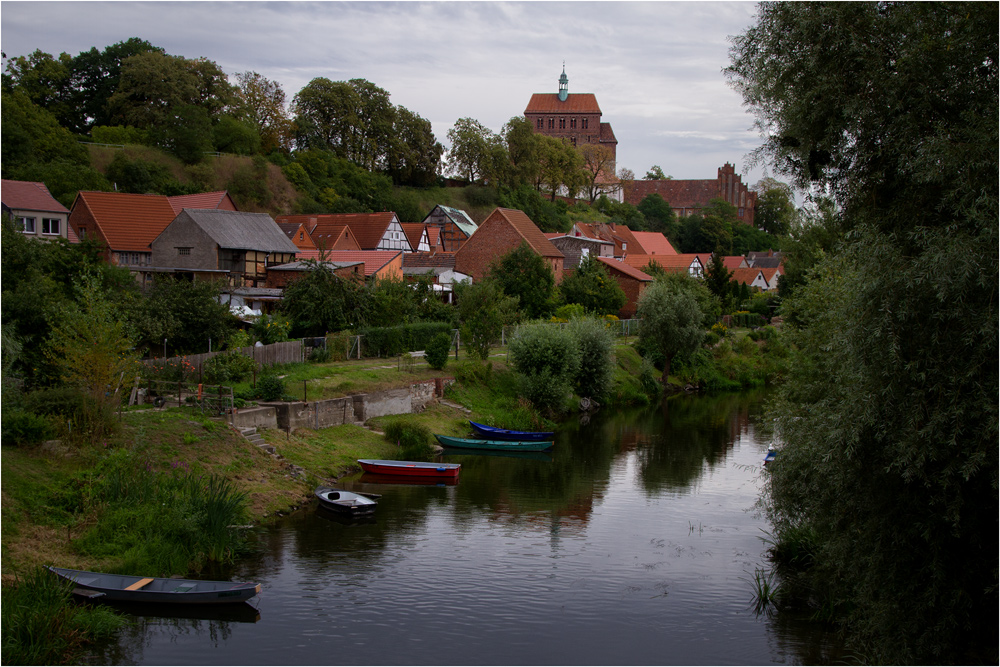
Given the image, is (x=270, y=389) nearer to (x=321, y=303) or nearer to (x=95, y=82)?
(x=321, y=303)

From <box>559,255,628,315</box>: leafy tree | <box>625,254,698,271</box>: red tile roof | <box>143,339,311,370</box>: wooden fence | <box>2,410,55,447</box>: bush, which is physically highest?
<box>625,254,698,271</box>: red tile roof

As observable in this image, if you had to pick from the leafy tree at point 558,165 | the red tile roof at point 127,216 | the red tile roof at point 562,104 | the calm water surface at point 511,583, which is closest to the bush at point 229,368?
the calm water surface at point 511,583

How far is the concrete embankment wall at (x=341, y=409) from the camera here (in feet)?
80.1

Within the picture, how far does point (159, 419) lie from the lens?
21.3m

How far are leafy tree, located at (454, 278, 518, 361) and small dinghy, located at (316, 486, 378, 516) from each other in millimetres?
16027

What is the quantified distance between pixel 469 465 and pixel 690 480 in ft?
24.4

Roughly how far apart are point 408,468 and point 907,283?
1756cm

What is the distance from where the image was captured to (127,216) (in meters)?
47.2

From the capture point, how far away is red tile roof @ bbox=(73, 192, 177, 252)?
149 ft

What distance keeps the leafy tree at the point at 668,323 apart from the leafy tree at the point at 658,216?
71.8 metres

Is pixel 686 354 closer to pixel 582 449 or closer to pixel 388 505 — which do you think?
pixel 582 449

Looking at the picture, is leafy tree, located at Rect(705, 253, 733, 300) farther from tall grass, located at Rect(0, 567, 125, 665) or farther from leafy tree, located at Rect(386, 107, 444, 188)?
tall grass, located at Rect(0, 567, 125, 665)

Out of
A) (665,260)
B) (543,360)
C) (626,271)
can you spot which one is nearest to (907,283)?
(543,360)

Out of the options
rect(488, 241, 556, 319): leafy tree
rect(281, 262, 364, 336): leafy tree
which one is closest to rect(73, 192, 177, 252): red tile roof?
rect(281, 262, 364, 336): leafy tree
